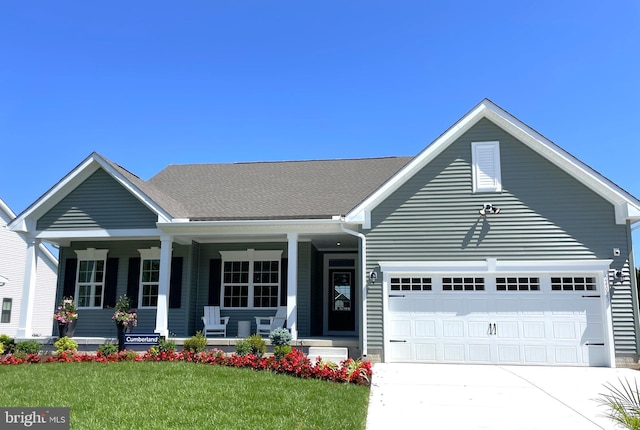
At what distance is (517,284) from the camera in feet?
39.6

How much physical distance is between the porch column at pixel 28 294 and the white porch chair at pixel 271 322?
6144 millimetres

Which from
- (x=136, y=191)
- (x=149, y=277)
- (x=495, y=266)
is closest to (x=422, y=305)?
(x=495, y=266)

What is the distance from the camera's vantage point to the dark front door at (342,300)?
53.1ft

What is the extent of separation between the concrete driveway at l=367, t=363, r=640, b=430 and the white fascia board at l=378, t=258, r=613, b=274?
7.30ft

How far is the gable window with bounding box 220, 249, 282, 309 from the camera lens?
15.2 m

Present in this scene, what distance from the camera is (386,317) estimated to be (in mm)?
12109

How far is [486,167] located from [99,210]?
10.4 meters

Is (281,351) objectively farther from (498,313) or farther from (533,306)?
(533,306)

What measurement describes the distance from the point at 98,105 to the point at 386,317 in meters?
11.4

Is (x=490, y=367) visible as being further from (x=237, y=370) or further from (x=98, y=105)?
(x=98, y=105)

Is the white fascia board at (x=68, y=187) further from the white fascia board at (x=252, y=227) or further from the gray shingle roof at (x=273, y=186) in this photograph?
the gray shingle roof at (x=273, y=186)

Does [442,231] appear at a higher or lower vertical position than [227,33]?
lower

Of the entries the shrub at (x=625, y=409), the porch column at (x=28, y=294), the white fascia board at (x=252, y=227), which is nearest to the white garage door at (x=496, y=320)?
the white fascia board at (x=252, y=227)

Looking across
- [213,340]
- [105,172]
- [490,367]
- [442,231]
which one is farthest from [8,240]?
[490,367]
